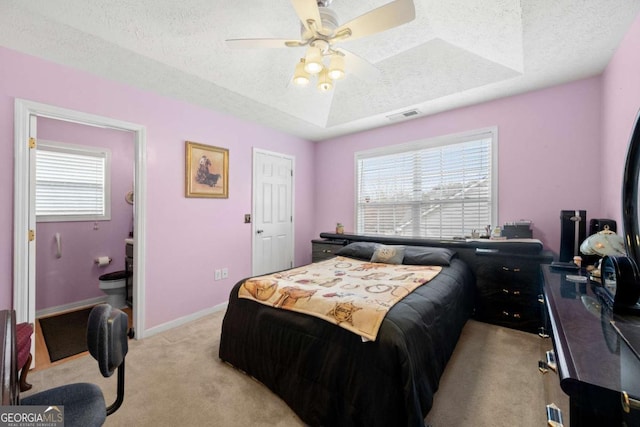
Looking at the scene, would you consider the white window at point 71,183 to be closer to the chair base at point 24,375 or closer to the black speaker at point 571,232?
the chair base at point 24,375

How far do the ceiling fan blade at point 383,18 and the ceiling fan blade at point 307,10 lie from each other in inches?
7.3

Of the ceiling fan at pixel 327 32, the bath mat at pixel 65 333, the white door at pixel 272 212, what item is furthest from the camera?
the white door at pixel 272 212

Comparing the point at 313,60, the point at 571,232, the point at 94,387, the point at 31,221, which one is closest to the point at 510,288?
the point at 571,232

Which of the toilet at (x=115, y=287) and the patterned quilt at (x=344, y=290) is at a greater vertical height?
the patterned quilt at (x=344, y=290)

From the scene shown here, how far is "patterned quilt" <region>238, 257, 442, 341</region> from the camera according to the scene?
1.55 meters

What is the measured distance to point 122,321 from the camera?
1132 mm

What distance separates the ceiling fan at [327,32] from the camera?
1447 mm

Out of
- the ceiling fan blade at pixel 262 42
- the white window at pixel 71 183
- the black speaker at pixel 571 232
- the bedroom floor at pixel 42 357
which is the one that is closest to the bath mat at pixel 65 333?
the bedroom floor at pixel 42 357

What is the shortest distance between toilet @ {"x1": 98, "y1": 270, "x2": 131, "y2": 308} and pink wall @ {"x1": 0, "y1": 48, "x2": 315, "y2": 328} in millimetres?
828

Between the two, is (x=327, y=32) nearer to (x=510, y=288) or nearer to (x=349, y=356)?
(x=349, y=356)

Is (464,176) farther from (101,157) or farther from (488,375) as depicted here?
(101,157)

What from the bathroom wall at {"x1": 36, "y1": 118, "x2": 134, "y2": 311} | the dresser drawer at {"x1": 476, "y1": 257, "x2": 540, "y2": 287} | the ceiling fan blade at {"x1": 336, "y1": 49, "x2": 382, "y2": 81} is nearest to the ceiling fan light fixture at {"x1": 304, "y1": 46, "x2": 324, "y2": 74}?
the ceiling fan blade at {"x1": 336, "y1": 49, "x2": 382, "y2": 81}

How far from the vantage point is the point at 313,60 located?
5.72 ft

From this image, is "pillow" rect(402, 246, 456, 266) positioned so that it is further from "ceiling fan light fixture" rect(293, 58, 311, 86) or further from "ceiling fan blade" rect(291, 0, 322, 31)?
"ceiling fan blade" rect(291, 0, 322, 31)
